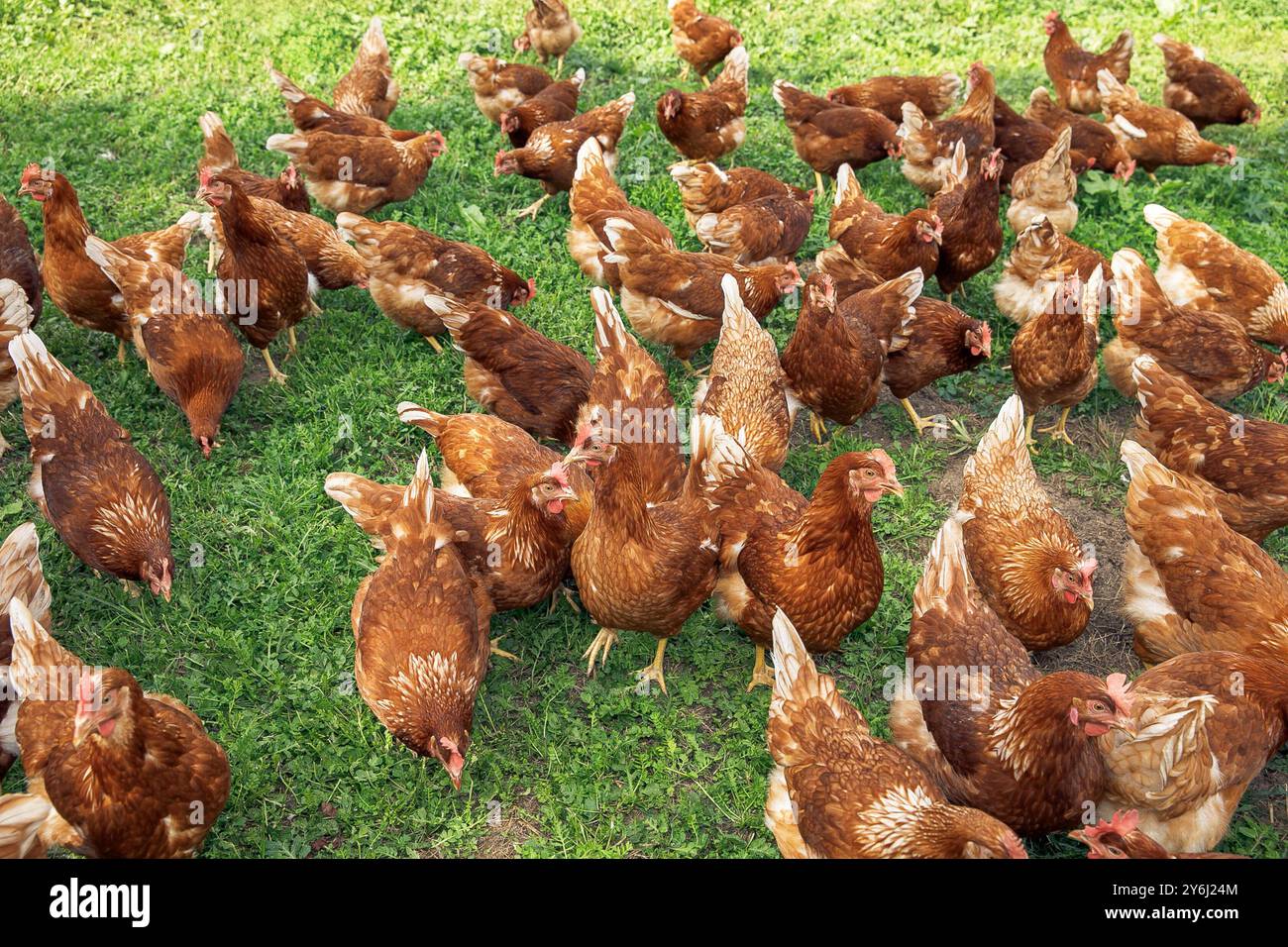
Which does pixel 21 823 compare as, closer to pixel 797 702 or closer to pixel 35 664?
pixel 35 664

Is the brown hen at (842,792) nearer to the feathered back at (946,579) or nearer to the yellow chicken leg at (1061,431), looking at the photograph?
the feathered back at (946,579)

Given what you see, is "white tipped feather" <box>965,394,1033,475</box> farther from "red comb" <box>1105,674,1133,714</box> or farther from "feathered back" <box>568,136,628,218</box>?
"feathered back" <box>568,136,628,218</box>

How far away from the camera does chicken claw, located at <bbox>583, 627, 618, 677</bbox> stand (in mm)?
5797

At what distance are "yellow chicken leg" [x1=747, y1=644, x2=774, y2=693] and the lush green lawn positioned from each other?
0.08 m

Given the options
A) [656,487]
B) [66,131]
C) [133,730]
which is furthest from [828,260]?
[66,131]

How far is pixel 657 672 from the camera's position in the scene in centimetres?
574

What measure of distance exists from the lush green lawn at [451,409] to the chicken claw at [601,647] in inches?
2.8

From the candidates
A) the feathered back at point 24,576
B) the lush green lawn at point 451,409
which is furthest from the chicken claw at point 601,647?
the feathered back at point 24,576

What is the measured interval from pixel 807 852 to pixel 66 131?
9.88 metres

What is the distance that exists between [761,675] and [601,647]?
3.17 feet

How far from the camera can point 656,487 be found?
5.79 meters

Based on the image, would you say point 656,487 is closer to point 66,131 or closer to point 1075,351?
point 1075,351

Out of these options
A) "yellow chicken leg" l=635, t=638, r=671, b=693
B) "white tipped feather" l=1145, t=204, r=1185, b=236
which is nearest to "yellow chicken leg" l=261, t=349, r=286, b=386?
"yellow chicken leg" l=635, t=638, r=671, b=693

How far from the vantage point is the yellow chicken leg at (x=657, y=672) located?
18.7ft
